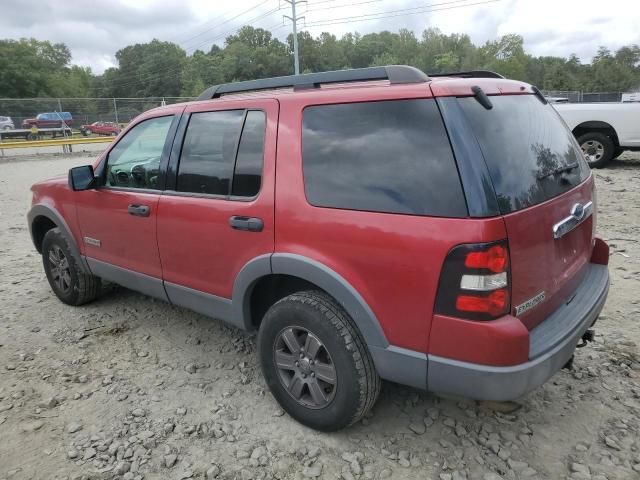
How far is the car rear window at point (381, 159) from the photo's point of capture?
2.07 metres

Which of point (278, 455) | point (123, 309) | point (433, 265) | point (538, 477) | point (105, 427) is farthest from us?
point (123, 309)

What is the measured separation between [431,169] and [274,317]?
115 cm

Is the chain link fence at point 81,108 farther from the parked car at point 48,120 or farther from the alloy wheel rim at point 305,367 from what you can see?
the alloy wheel rim at point 305,367

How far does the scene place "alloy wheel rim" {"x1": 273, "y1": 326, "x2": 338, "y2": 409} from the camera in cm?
250

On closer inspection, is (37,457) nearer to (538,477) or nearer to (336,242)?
(336,242)

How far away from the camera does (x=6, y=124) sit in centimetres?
2534

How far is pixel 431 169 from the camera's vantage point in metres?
2.09

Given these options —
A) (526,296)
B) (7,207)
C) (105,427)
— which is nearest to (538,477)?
(526,296)

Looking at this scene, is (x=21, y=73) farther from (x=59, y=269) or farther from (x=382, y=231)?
(x=382, y=231)

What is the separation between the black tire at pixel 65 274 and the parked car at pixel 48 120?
992 inches

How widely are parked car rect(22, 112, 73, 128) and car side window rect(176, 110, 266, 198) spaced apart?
88.4ft

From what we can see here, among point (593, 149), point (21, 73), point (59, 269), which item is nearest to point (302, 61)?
point (21, 73)

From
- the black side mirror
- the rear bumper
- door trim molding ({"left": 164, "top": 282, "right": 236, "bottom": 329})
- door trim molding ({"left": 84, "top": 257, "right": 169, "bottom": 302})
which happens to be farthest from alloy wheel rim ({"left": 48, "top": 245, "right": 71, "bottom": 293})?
the rear bumper

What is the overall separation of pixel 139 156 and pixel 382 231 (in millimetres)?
2262
